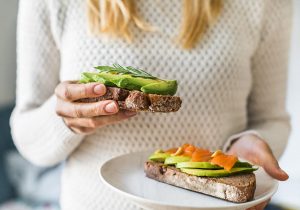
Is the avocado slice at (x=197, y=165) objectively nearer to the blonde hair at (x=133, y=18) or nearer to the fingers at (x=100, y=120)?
the fingers at (x=100, y=120)

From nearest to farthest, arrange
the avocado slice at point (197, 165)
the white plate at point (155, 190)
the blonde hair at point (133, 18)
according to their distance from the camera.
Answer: the white plate at point (155, 190)
the avocado slice at point (197, 165)
the blonde hair at point (133, 18)

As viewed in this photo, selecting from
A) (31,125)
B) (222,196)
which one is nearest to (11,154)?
(31,125)

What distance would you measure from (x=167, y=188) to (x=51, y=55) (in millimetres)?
308

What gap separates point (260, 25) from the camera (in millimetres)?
889

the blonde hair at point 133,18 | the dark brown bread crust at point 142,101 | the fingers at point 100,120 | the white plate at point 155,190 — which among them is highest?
the blonde hair at point 133,18

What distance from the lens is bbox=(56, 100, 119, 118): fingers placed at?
23.4 inches

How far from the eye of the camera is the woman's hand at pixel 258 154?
684 mm

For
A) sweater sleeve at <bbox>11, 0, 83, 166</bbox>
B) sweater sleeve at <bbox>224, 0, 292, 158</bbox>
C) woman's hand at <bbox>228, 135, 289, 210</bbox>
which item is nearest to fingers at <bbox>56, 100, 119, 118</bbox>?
sweater sleeve at <bbox>11, 0, 83, 166</bbox>

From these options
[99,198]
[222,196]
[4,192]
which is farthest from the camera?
[4,192]

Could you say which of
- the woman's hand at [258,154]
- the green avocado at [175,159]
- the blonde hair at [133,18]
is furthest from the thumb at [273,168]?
the blonde hair at [133,18]

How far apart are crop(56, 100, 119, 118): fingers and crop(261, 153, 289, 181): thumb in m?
0.23

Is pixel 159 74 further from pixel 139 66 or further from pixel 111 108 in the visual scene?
pixel 111 108

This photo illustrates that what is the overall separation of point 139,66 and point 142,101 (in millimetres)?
212

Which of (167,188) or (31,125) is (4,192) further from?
(167,188)
